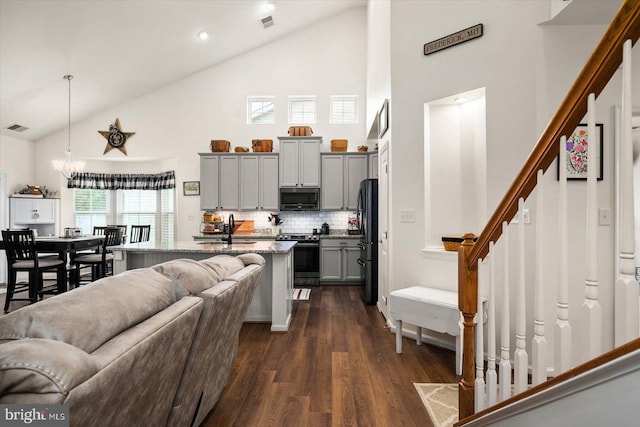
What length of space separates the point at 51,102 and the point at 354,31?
19.1 ft

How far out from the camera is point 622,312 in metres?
0.88

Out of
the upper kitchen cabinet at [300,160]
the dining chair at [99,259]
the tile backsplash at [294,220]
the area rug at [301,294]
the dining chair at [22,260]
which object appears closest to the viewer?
the dining chair at [22,260]

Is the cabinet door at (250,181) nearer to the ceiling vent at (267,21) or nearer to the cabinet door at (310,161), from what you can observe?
the cabinet door at (310,161)

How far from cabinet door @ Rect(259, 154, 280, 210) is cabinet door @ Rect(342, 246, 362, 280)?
1.60 meters

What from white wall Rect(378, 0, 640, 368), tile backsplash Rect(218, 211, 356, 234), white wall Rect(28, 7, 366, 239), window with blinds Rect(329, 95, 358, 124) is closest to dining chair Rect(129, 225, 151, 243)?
white wall Rect(28, 7, 366, 239)

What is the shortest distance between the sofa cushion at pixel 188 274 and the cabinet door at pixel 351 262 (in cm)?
449

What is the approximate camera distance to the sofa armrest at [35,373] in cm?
65

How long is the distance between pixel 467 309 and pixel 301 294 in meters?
3.92

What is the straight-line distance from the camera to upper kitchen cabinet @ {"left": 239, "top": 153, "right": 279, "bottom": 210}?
6.30 m

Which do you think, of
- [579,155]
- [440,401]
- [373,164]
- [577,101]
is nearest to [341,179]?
[373,164]

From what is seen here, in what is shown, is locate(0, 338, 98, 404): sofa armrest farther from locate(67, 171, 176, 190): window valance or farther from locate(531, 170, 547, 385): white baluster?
locate(67, 171, 176, 190): window valance

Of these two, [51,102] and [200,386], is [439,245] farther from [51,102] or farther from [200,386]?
[51,102]

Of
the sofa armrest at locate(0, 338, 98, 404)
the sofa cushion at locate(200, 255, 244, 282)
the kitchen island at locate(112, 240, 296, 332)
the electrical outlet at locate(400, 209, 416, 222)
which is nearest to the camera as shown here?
the sofa armrest at locate(0, 338, 98, 404)

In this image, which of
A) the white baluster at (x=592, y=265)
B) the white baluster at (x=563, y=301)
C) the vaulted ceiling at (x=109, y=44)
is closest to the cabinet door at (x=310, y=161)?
the vaulted ceiling at (x=109, y=44)
